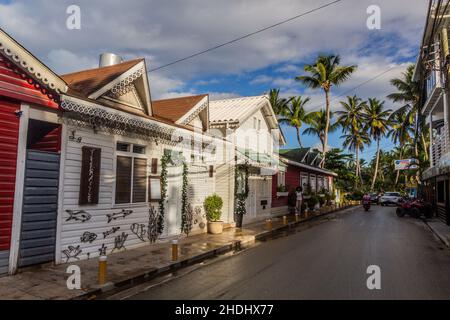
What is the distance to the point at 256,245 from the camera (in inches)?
444

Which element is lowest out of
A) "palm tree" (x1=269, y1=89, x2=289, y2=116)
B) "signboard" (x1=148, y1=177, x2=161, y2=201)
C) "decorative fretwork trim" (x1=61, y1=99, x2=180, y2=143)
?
"signboard" (x1=148, y1=177, x2=161, y2=201)

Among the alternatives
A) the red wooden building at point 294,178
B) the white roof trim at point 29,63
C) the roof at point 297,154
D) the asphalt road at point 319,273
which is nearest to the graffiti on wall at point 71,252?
the asphalt road at point 319,273

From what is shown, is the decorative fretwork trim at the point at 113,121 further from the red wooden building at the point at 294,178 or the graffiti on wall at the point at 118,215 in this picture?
the red wooden building at the point at 294,178

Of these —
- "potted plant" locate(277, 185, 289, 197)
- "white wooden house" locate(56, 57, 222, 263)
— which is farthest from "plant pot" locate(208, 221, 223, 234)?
"potted plant" locate(277, 185, 289, 197)

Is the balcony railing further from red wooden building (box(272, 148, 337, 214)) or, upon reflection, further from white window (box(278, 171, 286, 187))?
white window (box(278, 171, 286, 187))

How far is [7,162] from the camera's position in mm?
6648

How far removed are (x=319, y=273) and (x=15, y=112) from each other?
7366 mm

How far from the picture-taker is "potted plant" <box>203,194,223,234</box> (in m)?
13.2

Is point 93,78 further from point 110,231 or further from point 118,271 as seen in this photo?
point 118,271

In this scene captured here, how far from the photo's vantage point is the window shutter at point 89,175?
8094mm

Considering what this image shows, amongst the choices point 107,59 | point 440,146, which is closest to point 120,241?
point 107,59

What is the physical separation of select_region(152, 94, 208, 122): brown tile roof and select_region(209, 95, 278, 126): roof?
279 centimetres

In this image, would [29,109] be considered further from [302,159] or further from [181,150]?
[302,159]
